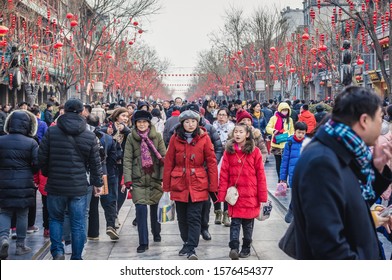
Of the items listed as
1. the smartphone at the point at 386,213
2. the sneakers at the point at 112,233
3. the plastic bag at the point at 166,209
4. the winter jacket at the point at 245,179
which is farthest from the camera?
the sneakers at the point at 112,233

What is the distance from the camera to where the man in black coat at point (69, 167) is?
688 cm

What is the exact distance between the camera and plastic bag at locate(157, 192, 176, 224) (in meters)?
7.91

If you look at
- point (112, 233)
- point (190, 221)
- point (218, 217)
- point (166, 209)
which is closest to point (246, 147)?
point (190, 221)

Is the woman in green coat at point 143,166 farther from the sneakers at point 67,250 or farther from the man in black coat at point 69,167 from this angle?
the man in black coat at point 69,167

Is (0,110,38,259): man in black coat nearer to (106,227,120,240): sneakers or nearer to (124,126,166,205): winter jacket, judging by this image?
(124,126,166,205): winter jacket

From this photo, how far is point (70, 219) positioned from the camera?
23.0 feet

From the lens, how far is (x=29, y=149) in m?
7.66

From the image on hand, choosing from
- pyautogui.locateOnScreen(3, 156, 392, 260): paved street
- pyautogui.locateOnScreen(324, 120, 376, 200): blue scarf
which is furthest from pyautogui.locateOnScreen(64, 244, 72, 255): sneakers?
pyautogui.locateOnScreen(324, 120, 376, 200): blue scarf

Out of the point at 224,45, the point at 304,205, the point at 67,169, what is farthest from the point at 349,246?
the point at 224,45

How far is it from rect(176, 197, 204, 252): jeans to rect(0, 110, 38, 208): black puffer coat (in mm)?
1753

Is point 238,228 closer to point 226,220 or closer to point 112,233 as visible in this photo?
point 112,233

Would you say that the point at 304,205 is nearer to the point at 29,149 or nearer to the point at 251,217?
the point at 251,217

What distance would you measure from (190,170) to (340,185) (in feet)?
15.2

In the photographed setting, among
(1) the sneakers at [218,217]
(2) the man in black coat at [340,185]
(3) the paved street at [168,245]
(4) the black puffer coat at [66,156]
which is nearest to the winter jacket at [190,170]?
(3) the paved street at [168,245]
